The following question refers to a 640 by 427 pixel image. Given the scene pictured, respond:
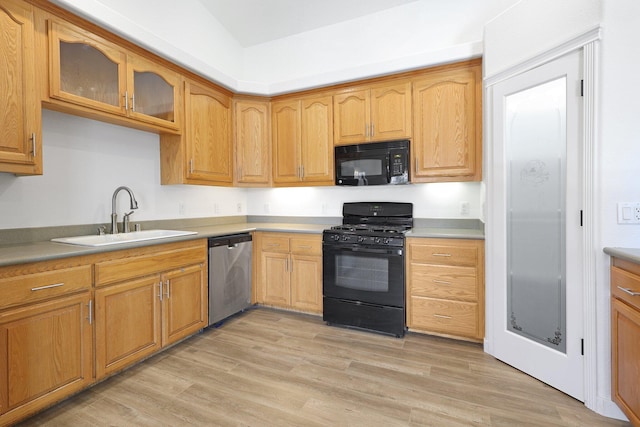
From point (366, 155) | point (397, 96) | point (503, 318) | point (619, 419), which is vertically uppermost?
point (397, 96)

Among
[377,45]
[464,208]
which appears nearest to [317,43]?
[377,45]

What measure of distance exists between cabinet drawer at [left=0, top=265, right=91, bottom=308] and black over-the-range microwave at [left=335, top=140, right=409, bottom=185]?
2239mm

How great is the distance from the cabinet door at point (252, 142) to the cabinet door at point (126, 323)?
161 cm

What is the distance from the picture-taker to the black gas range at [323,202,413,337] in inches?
105

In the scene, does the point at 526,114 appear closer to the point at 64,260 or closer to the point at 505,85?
the point at 505,85

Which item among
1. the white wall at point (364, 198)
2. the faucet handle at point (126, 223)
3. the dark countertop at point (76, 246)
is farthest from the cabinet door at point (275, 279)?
the faucet handle at point (126, 223)

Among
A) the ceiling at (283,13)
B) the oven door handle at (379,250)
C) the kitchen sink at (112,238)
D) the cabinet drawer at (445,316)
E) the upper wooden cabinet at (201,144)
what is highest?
the ceiling at (283,13)

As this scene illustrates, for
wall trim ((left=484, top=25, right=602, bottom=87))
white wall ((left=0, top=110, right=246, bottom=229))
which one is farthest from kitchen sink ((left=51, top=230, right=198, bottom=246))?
wall trim ((left=484, top=25, right=602, bottom=87))

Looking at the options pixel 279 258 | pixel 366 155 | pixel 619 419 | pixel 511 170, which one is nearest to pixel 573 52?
pixel 511 170

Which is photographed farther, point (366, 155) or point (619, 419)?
point (366, 155)

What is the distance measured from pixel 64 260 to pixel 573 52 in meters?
3.21

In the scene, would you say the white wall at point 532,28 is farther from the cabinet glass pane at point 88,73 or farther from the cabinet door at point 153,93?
the cabinet glass pane at point 88,73

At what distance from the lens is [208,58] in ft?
11.2

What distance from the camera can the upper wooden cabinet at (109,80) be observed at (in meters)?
1.91
